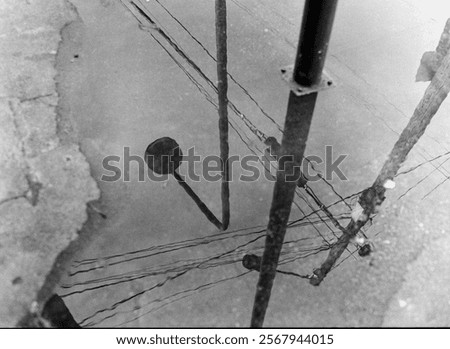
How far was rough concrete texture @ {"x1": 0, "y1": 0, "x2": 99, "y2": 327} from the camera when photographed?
599cm

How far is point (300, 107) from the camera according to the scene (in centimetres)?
246

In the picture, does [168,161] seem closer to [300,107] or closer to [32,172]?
[32,172]

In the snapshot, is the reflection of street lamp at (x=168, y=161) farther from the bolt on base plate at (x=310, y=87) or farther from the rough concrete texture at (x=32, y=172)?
the bolt on base plate at (x=310, y=87)

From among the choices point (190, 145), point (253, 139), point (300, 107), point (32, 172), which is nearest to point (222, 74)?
point (300, 107)

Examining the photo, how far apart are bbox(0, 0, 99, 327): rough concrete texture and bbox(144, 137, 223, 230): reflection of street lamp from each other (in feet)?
4.10

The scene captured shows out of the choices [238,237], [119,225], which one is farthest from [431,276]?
[119,225]

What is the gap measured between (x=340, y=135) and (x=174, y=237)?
416cm

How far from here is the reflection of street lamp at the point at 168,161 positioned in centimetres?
689

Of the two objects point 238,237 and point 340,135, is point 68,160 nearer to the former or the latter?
point 238,237

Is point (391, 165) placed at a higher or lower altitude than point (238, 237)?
higher

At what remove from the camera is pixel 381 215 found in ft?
22.4

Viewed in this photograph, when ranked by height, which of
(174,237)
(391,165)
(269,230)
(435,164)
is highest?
(269,230)

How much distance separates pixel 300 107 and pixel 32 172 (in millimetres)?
6404

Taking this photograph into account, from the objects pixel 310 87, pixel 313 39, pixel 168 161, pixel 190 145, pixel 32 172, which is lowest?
pixel 32 172
